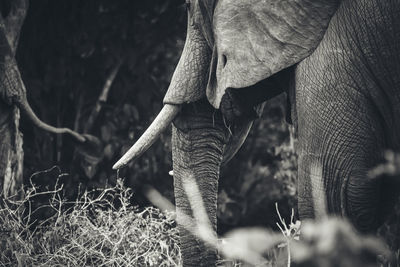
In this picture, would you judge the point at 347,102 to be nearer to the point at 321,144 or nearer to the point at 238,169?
the point at 321,144

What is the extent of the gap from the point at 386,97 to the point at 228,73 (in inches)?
23.1

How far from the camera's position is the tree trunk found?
440 centimetres

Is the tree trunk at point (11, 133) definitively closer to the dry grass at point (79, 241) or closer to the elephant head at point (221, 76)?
the dry grass at point (79, 241)

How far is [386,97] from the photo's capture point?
2.33 meters

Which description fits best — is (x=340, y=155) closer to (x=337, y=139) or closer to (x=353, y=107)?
(x=337, y=139)

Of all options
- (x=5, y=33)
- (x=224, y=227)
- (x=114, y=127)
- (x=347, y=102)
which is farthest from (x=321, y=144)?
(x=224, y=227)

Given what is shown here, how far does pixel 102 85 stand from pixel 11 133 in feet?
5.89

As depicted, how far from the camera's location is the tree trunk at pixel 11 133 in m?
4.40

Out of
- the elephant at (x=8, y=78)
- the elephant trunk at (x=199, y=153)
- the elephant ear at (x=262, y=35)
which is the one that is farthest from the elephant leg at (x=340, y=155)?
the elephant at (x=8, y=78)

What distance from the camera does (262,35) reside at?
8.48 ft

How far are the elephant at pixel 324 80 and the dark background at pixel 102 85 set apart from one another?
127 inches

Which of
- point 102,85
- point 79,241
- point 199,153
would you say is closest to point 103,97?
point 102,85

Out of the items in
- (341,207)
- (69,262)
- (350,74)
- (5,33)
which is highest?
(5,33)

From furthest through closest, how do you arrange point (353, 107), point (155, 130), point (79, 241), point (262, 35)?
point (79, 241)
point (155, 130)
point (262, 35)
point (353, 107)
